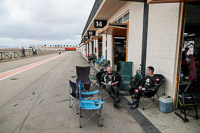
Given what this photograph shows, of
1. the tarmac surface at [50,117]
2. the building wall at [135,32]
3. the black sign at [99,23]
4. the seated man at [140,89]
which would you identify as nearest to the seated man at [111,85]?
the tarmac surface at [50,117]

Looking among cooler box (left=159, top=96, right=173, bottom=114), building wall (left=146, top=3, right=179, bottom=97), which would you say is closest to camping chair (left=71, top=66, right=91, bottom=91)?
building wall (left=146, top=3, right=179, bottom=97)

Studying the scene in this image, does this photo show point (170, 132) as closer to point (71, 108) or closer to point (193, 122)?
point (193, 122)

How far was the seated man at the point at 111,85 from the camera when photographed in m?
3.73

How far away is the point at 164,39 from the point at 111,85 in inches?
85.1

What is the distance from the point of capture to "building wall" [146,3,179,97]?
321 centimetres

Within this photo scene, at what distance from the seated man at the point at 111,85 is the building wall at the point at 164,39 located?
1.47 metres

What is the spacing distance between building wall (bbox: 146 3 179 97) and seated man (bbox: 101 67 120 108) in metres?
1.47

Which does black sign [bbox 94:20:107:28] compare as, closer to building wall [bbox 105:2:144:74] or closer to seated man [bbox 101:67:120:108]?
building wall [bbox 105:2:144:74]

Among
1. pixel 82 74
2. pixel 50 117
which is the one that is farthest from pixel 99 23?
pixel 50 117

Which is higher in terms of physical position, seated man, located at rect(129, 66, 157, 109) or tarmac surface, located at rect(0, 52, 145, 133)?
seated man, located at rect(129, 66, 157, 109)

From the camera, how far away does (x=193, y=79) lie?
398 centimetres

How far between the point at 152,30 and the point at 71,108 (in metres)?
3.76

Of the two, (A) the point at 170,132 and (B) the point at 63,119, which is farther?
(B) the point at 63,119

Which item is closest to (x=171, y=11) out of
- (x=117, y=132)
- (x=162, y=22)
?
(x=162, y=22)
